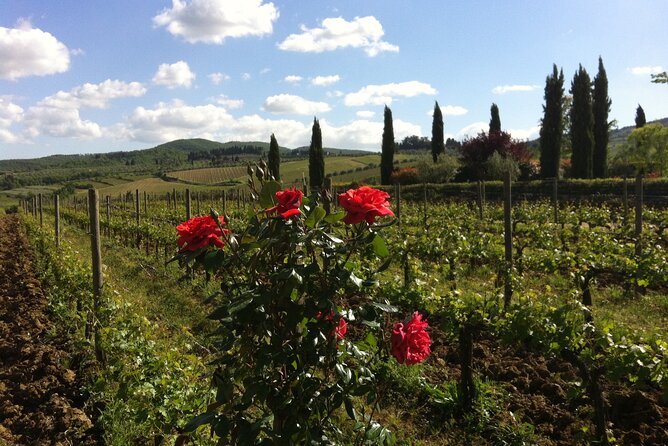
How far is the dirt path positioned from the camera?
353 cm

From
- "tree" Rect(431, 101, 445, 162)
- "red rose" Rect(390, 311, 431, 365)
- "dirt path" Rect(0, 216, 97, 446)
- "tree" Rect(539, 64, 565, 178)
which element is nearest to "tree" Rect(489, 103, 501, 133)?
"tree" Rect(431, 101, 445, 162)

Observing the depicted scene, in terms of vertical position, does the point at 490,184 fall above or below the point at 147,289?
above

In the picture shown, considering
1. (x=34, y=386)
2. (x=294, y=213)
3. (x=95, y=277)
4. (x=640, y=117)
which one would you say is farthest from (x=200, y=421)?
(x=640, y=117)

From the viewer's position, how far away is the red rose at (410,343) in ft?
A: 6.22

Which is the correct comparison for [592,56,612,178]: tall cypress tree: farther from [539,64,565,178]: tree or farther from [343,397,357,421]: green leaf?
[343,397,357,421]: green leaf

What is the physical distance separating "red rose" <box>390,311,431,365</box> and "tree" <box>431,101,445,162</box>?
36263mm

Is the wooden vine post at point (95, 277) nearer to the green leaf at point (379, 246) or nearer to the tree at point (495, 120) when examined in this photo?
the green leaf at point (379, 246)

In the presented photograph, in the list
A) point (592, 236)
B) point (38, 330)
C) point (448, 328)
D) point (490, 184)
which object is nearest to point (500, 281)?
point (448, 328)

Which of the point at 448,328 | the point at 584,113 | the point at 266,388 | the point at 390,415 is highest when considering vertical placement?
the point at 584,113

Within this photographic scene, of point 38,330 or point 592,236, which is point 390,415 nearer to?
point 38,330

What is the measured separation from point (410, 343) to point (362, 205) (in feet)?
2.11

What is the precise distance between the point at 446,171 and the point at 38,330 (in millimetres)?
30281

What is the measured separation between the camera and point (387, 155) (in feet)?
126

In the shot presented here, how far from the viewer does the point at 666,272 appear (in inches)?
231
